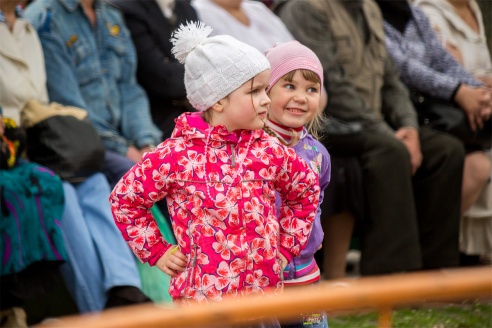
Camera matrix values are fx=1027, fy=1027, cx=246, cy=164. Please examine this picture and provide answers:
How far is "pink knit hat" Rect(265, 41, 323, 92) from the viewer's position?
353cm

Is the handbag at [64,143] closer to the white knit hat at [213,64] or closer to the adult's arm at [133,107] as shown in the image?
the adult's arm at [133,107]

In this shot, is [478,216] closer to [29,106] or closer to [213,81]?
[29,106]

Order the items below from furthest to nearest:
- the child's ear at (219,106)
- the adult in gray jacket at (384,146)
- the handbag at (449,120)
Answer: the handbag at (449,120) → the adult in gray jacket at (384,146) → the child's ear at (219,106)

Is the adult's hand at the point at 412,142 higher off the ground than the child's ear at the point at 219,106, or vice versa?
the child's ear at the point at 219,106

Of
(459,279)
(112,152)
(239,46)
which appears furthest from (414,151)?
(459,279)

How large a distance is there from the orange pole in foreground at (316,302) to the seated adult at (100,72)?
138 inches

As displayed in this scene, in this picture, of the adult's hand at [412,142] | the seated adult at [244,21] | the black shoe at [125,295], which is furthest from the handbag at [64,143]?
the adult's hand at [412,142]

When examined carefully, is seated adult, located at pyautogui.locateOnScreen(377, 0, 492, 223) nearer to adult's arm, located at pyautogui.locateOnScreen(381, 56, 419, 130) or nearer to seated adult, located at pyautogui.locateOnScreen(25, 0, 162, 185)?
adult's arm, located at pyautogui.locateOnScreen(381, 56, 419, 130)

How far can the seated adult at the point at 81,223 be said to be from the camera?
4.79m

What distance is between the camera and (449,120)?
644 centimetres

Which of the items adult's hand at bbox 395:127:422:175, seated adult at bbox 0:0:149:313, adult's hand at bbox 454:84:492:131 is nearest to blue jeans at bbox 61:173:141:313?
seated adult at bbox 0:0:149:313

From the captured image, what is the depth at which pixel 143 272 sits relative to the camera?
4996mm

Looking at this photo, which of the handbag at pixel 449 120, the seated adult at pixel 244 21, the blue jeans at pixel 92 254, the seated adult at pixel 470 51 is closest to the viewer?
the blue jeans at pixel 92 254

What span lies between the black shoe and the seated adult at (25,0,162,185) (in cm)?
61
